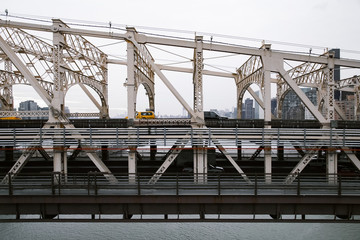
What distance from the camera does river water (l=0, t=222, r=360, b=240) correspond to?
53.4ft

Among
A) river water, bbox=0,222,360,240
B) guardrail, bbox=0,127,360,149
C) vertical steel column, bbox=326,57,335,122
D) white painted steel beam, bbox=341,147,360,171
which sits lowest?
river water, bbox=0,222,360,240

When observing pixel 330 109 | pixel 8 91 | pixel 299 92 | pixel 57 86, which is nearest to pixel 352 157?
pixel 330 109

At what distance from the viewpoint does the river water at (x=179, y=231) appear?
16.3m

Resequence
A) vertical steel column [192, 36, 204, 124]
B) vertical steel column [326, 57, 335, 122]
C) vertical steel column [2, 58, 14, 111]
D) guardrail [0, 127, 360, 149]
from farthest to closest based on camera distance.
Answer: vertical steel column [2, 58, 14, 111] < vertical steel column [326, 57, 335, 122] < vertical steel column [192, 36, 204, 124] < guardrail [0, 127, 360, 149]

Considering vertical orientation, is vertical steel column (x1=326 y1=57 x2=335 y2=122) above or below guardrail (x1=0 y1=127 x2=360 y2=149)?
above

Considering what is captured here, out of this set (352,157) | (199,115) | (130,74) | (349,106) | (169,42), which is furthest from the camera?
(349,106)

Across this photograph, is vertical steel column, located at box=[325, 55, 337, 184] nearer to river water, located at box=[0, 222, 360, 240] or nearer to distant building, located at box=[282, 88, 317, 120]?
river water, located at box=[0, 222, 360, 240]

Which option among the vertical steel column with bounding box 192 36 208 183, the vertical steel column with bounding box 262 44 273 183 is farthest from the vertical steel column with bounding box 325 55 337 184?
the vertical steel column with bounding box 192 36 208 183

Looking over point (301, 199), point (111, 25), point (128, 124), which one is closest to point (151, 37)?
point (111, 25)

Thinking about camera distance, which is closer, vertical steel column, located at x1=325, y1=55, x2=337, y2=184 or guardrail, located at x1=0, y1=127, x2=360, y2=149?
guardrail, located at x1=0, y1=127, x2=360, y2=149

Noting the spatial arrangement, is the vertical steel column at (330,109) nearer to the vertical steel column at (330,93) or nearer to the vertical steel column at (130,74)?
the vertical steel column at (330,93)

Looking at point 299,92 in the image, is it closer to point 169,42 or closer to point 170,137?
point 170,137

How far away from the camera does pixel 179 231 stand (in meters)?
17.1

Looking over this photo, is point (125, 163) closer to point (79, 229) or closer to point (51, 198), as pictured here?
point (79, 229)
